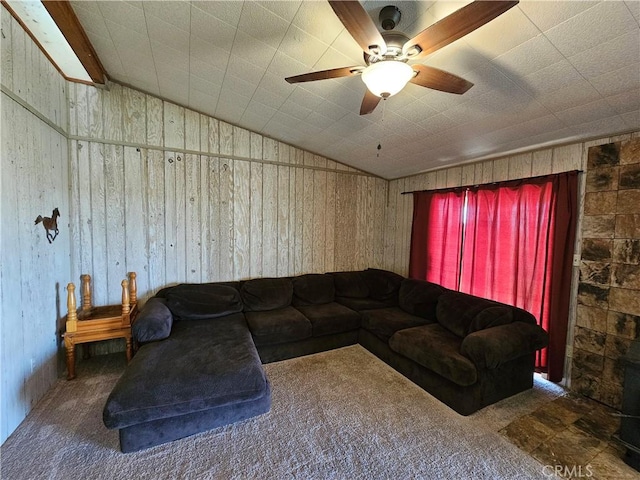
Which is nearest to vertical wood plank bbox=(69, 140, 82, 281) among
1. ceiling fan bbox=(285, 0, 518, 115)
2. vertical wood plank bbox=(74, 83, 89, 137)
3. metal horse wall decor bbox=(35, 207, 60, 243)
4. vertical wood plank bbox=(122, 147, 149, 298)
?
vertical wood plank bbox=(74, 83, 89, 137)

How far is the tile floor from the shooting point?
1.59 metres

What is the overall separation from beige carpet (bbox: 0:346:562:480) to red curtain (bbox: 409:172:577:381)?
76 centimetres

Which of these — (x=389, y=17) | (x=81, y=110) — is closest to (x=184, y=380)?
(x=389, y=17)

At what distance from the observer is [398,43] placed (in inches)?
51.2

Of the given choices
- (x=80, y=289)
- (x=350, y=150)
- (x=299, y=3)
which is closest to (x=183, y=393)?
(x=80, y=289)

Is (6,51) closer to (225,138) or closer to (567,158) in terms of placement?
(225,138)

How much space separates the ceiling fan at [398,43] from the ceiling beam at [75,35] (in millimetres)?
1731

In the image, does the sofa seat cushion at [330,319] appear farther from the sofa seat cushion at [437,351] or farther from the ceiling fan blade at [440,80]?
the ceiling fan blade at [440,80]

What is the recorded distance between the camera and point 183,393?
5.51 feet

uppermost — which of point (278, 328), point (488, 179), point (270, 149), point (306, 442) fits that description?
point (270, 149)

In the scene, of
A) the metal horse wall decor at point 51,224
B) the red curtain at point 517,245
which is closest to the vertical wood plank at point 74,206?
the metal horse wall decor at point 51,224

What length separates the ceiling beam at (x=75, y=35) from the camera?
1748mm

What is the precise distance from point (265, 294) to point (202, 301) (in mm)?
722

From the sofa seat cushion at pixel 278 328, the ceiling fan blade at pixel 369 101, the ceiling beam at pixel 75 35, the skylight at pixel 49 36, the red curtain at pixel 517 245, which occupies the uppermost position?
the skylight at pixel 49 36
